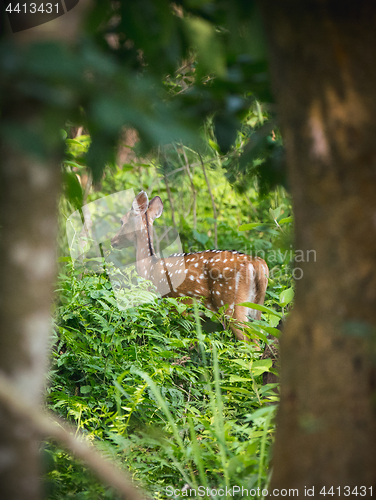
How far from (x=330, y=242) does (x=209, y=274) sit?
358 centimetres

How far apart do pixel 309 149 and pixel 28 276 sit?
2.33 ft

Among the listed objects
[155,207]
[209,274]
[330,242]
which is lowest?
[330,242]

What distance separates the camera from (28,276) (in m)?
0.97

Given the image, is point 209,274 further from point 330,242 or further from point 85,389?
point 330,242

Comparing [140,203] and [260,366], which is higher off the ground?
[140,203]

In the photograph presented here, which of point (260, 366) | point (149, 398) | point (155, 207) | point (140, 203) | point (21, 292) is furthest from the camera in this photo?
point (155, 207)

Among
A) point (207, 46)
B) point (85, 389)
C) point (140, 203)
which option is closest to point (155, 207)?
point (140, 203)

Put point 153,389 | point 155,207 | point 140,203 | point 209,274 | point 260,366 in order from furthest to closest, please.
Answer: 1. point 155,207
2. point 140,203
3. point 209,274
4. point 260,366
5. point 153,389

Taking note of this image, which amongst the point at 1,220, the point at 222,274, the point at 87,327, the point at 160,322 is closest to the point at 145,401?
the point at 87,327

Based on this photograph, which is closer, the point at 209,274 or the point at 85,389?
the point at 85,389

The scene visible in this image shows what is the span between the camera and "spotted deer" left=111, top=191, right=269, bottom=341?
4.34 m

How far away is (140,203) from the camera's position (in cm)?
525

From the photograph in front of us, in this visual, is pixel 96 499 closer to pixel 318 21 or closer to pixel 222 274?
pixel 318 21

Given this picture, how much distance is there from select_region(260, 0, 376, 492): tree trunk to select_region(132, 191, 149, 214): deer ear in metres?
4.21
